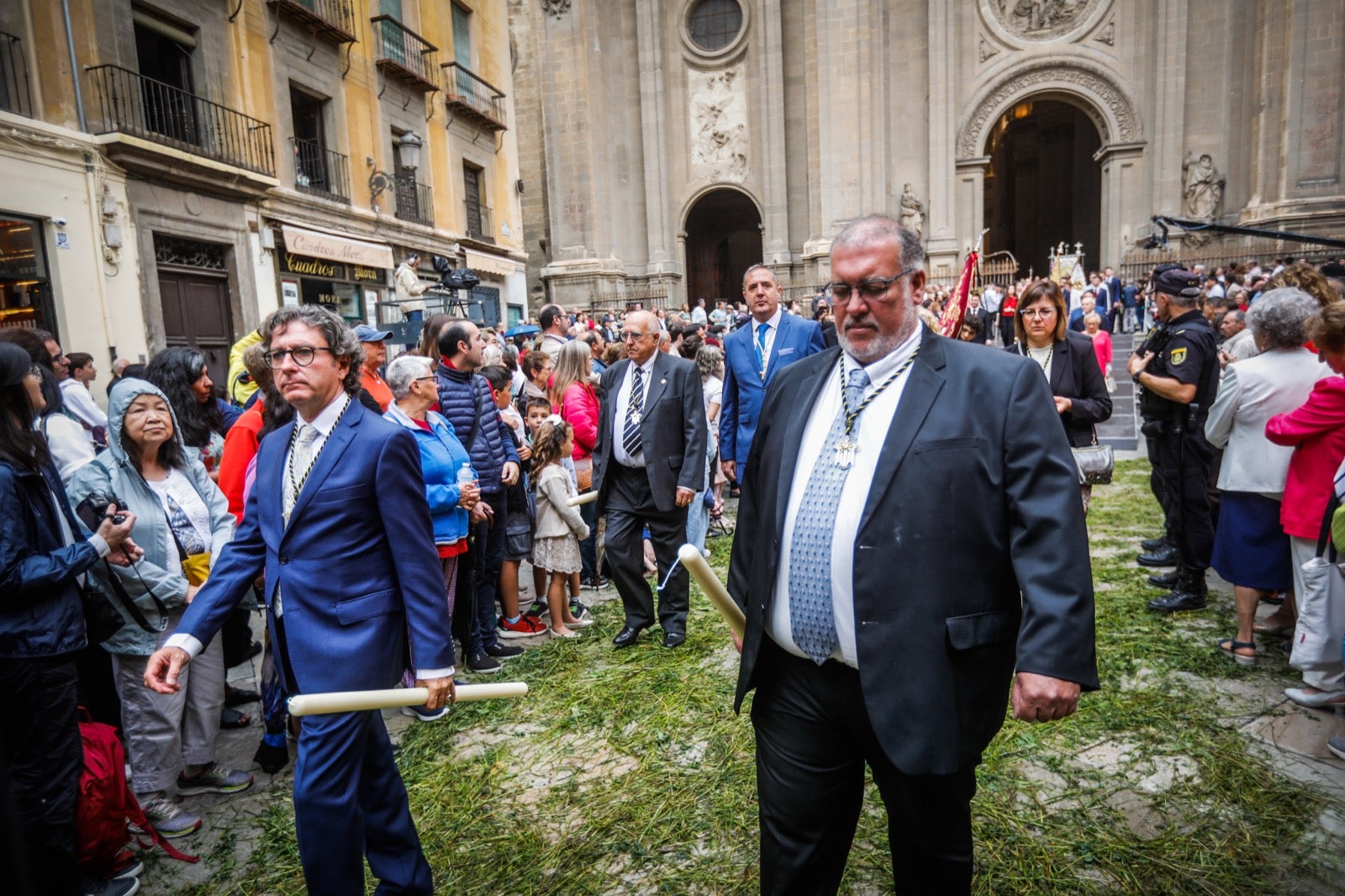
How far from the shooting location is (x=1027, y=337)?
5176 mm

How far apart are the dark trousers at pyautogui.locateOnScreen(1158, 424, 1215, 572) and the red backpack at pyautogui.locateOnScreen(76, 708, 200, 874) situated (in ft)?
19.9

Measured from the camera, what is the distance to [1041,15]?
82.6ft

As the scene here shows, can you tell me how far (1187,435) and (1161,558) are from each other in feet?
5.15

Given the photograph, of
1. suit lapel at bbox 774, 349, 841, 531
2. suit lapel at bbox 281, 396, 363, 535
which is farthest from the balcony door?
suit lapel at bbox 774, 349, 841, 531

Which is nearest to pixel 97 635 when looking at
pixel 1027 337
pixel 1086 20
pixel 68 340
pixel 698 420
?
pixel 698 420

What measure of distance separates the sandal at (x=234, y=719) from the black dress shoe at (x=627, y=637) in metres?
2.28

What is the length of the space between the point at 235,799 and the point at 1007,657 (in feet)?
11.9

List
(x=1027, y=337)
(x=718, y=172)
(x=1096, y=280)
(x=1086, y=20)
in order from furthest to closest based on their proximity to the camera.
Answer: (x=718, y=172), (x=1086, y=20), (x=1096, y=280), (x=1027, y=337)

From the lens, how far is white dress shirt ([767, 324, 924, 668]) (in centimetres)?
210

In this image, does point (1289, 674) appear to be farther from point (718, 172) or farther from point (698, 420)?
point (718, 172)

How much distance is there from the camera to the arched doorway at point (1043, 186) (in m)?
31.8

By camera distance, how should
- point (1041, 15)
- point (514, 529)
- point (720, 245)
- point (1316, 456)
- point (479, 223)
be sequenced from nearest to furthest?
point (1316, 456) < point (514, 529) < point (479, 223) < point (1041, 15) < point (720, 245)

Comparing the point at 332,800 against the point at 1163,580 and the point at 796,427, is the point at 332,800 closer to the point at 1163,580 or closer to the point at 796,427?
the point at 796,427

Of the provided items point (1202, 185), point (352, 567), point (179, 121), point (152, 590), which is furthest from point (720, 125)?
point (352, 567)
